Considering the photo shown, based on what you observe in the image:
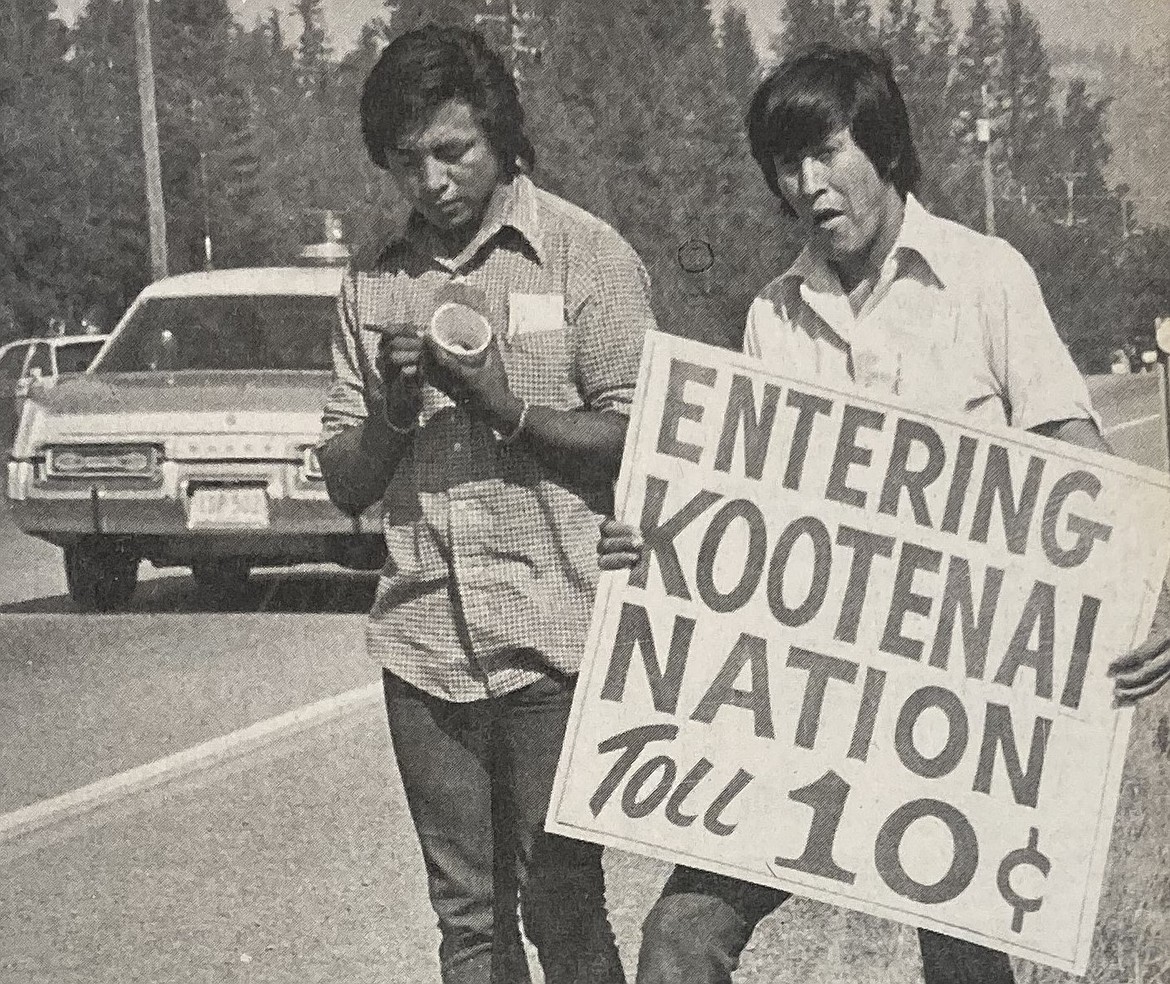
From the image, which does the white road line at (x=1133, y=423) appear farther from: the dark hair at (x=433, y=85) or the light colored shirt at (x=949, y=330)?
the dark hair at (x=433, y=85)

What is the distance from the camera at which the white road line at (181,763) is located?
5777mm

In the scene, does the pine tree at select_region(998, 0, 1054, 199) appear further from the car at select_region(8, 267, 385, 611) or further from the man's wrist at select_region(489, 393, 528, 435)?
the car at select_region(8, 267, 385, 611)

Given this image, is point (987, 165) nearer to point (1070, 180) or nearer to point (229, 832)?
point (1070, 180)

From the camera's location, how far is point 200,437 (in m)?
8.54

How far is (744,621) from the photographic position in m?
3.36

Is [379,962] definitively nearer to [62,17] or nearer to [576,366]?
[576,366]

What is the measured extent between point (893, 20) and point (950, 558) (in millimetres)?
2078

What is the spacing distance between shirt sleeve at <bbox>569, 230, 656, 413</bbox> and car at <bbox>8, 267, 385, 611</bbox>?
Result: 16.1 feet

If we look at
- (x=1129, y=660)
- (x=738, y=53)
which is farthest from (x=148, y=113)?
(x=1129, y=660)

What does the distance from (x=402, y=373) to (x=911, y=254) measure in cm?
79

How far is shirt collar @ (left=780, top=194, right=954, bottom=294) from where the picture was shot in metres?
3.21

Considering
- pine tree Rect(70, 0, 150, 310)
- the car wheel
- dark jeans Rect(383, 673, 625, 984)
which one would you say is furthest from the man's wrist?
the car wheel

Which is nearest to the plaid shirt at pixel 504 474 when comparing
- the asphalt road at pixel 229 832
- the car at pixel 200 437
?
the asphalt road at pixel 229 832

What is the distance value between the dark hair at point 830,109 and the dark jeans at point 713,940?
42.6 inches
